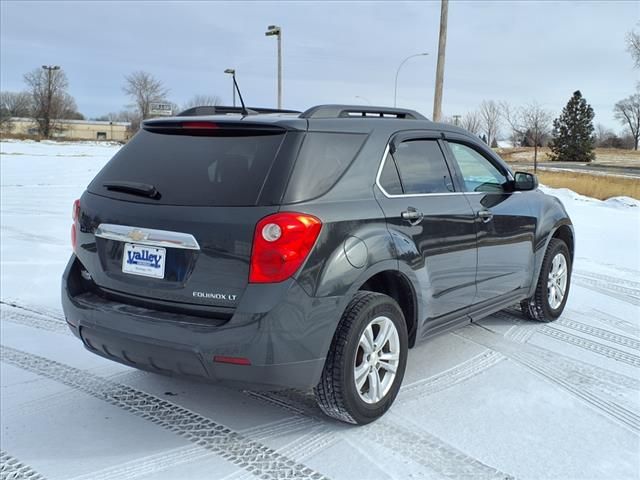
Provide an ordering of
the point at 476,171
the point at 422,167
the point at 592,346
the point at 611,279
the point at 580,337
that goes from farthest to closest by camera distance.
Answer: the point at 611,279, the point at 580,337, the point at 592,346, the point at 476,171, the point at 422,167

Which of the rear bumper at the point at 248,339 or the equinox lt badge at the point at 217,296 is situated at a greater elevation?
the equinox lt badge at the point at 217,296

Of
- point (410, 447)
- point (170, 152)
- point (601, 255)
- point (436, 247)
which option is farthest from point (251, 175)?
point (601, 255)

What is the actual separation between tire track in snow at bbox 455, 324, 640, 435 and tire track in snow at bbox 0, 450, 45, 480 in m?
3.01

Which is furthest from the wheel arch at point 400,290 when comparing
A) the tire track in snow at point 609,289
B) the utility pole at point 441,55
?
the utility pole at point 441,55

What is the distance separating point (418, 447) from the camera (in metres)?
3.03

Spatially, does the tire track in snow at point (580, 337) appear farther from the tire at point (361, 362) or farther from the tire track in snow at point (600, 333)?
the tire at point (361, 362)

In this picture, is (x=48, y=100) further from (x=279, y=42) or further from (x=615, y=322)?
(x=615, y=322)

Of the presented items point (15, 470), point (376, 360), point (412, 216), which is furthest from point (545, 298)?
point (15, 470)

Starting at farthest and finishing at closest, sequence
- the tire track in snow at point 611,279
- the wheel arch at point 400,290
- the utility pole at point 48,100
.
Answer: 1. the utility pole at point 48,100
2. the tire track in snow at point 611,279
3. the wheel arch at point 400,290

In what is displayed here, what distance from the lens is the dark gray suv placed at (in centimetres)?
279

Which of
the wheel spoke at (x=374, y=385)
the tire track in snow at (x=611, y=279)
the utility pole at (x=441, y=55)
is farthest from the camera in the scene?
the utility pole at (x=441, y=55)

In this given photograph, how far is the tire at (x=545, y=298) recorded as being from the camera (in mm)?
5027

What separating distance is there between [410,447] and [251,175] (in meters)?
1.57

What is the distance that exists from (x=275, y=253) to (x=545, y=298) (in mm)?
3130
